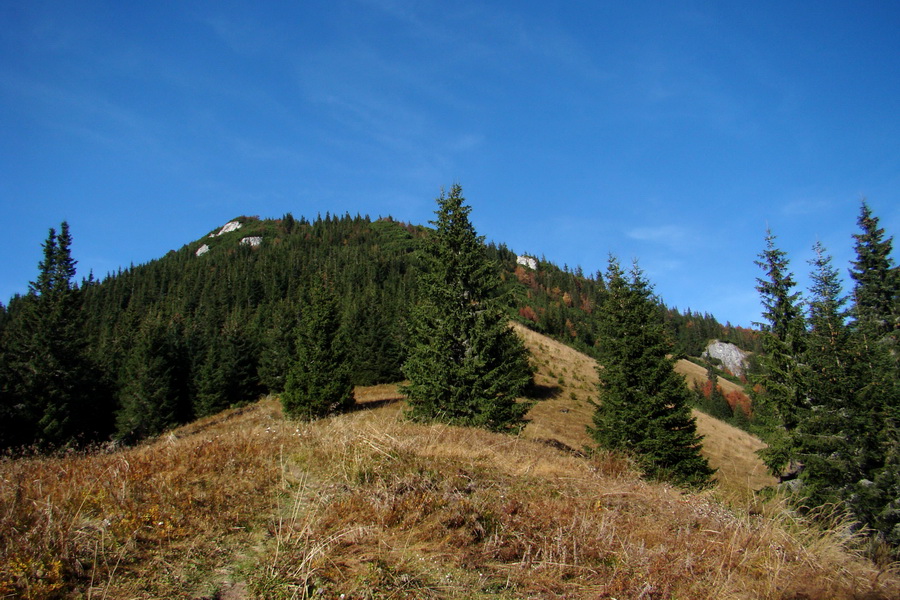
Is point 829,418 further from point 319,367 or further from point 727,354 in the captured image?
point 727,354

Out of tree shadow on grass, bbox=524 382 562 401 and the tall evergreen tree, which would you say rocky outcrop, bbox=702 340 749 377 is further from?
the tall evergreen tree

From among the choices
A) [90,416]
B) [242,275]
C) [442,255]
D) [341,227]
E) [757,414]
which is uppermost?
[341,227]

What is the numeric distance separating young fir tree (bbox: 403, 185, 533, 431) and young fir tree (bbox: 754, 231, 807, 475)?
497 inches

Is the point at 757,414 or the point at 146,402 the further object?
the point at 146,402

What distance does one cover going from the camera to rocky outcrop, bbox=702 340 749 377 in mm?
150375

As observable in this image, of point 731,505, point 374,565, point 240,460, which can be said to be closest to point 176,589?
point 374,565

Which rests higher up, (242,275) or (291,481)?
(242,275)

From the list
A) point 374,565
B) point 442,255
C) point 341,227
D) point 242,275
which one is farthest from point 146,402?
point 341,227

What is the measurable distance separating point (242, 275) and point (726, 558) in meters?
131

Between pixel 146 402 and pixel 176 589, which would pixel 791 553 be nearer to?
pixel 176 589

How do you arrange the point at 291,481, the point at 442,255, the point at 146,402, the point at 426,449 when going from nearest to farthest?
the point at 291,481, the point at 426,449, the point at 442,255, the point at 146,402

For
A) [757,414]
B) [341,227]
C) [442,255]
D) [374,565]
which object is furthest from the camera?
[341,227]

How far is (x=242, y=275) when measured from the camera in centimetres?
12138

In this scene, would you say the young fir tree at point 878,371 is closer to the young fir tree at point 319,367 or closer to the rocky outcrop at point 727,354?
the young fir tree at point 319,367
